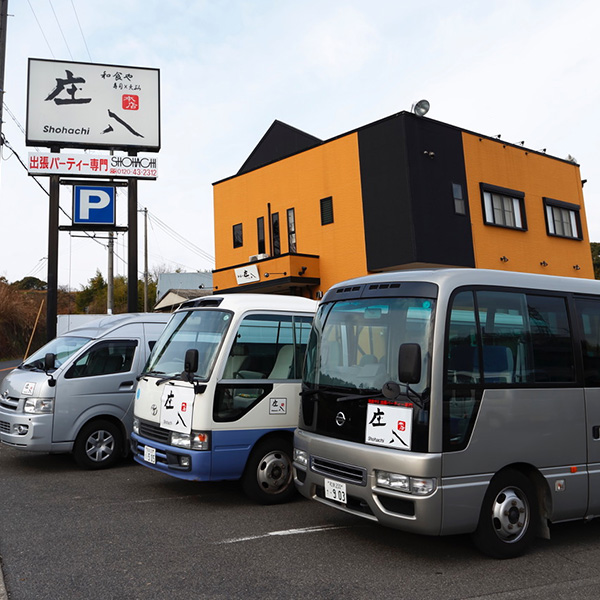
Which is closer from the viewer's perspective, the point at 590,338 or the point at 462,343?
the point at 462,343

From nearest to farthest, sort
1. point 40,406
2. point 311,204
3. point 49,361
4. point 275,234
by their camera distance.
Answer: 1. point 40,406
2. point 49,361
3. point 311,204
4. point 275,234

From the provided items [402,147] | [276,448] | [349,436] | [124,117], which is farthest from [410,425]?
[124,117]

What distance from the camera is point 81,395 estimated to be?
8.16m

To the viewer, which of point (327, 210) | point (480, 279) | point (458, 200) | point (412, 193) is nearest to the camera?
point (480, 279)

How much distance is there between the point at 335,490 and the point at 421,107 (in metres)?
15.6

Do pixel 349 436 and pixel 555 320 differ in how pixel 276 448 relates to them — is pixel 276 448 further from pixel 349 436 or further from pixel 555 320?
pixel 555 320

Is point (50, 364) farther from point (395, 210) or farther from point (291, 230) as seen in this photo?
point (291, 230)

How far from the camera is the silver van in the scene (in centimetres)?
792

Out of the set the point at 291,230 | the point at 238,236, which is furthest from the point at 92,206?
the point at 238,236

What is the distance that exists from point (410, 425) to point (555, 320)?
1.87 metres

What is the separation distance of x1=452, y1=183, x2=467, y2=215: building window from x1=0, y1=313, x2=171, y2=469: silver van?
40.8ft

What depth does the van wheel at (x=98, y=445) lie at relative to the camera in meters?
8.12

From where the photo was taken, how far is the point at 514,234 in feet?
66.3

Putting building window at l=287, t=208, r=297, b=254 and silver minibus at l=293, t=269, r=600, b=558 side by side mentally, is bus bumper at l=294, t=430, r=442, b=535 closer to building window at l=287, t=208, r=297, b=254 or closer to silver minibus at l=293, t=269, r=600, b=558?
silver minibus at l=293, t=269, r=600, b=558
